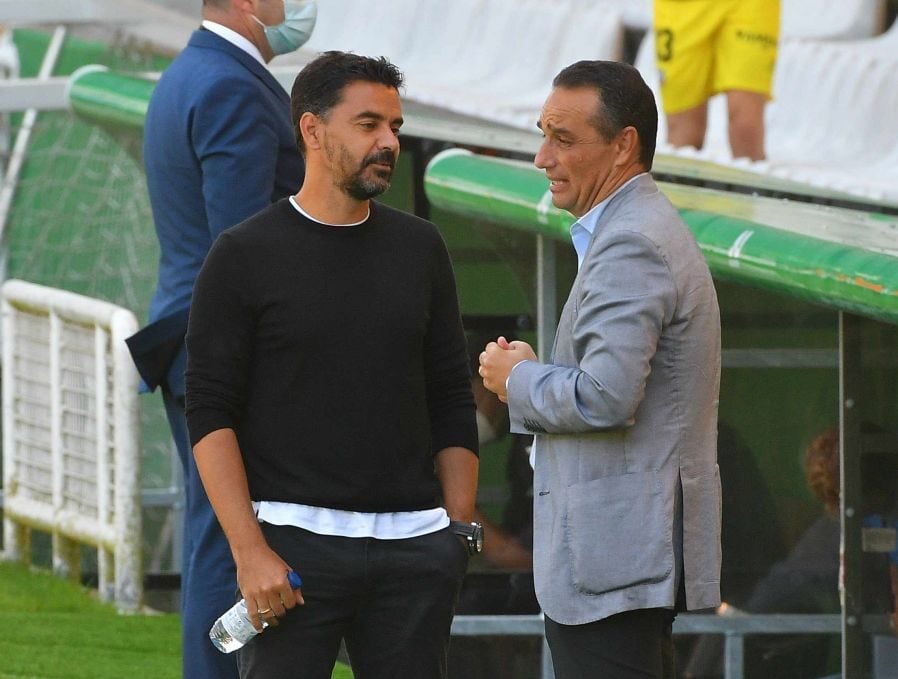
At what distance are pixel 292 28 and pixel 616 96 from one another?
1.58 meters

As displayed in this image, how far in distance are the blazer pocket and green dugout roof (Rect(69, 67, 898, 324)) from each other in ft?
2.24

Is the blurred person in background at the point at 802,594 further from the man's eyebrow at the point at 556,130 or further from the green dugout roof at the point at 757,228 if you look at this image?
the man's eyebrow at the point at 556,130

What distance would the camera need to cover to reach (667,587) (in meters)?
3.11

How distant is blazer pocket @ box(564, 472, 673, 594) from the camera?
3.11 meters

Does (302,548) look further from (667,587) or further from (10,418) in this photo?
(10,418)

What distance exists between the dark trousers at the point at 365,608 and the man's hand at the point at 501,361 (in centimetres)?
28

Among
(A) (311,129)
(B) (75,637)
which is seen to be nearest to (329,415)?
(A) (311,129)

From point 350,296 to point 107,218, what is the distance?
7.12 m

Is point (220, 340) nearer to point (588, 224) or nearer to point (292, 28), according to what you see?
point (588, 224)

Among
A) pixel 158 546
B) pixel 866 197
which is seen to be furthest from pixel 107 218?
pixel 866 197

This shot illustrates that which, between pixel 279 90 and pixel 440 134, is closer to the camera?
pixel 279 90

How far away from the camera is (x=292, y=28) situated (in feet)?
15.1

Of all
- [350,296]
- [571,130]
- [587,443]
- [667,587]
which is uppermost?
[571,130]

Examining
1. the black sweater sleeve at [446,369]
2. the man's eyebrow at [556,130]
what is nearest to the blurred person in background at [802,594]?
the black sweater sleeve at [446,369]
